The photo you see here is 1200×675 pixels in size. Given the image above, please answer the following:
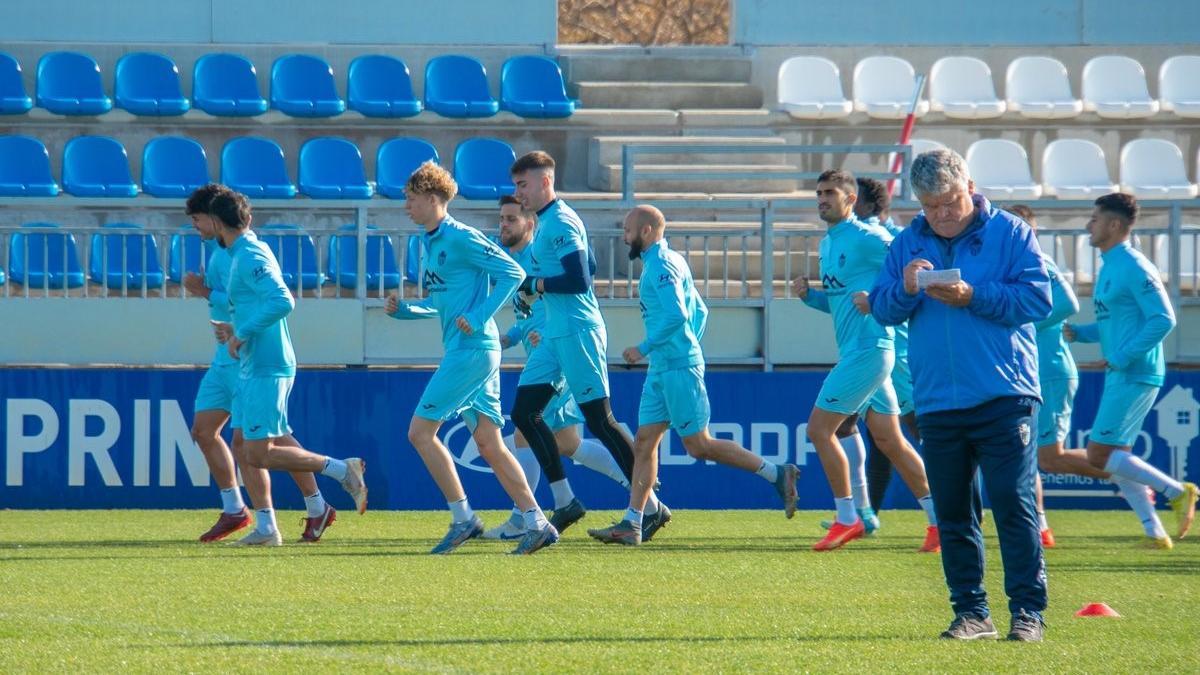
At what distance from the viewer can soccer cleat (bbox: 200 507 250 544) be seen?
34.1 feet

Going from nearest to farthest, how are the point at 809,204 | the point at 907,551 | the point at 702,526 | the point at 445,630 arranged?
the point at 445,630 → the point at 907,551 → the point at 702,526 → the point at 809,204

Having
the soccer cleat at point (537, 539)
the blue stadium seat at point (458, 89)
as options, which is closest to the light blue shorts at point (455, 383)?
the soccer cleat at point (537, 539)

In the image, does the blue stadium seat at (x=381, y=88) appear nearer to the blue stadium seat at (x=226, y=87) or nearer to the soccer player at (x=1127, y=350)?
the blue stadium seat at (x=226, y=87)

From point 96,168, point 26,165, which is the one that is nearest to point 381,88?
point 96,168

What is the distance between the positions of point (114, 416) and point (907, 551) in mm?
6193

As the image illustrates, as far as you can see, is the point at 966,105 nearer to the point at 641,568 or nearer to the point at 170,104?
the point at 170,104

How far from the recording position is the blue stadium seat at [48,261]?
14.1 metres

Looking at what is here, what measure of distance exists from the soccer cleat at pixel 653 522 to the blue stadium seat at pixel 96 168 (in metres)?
8.49

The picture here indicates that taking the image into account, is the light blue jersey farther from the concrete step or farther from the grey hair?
the concrete step

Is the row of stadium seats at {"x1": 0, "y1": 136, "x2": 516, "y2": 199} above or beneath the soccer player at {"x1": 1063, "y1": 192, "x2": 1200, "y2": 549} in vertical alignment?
above

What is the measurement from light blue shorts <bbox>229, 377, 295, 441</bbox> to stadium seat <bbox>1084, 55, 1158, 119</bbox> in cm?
1268

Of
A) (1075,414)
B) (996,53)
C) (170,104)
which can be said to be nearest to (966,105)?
(996,53)

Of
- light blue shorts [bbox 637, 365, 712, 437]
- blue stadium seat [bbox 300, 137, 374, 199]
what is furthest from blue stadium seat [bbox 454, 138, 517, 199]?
light blue shorts [bbox 637, 365, 712, 437]

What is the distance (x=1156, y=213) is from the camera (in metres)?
18.4
